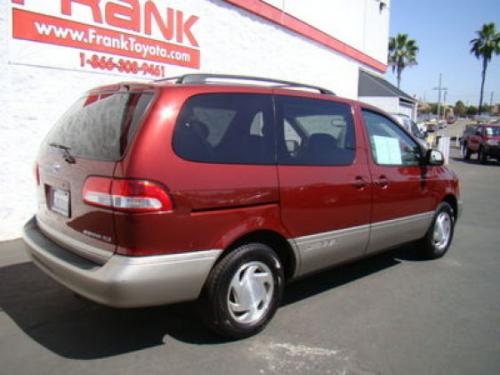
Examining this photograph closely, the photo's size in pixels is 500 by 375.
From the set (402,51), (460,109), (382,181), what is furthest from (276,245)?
(460,109)

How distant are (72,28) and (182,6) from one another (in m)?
2.30

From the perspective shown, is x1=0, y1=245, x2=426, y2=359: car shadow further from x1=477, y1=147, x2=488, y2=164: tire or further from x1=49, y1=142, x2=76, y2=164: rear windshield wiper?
x1=477, y1=147, x2=488, y2=164: tire

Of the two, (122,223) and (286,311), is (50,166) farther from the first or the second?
(286,311)

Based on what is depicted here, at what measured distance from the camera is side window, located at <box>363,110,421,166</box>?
441cm

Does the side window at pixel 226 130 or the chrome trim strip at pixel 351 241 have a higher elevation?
the side window at pixel 226 130

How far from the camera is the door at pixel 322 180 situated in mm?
3537

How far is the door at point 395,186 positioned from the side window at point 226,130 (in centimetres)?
133

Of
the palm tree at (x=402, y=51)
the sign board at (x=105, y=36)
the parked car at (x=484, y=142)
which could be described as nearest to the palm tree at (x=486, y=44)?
the palm tree at (x=402, y=51)

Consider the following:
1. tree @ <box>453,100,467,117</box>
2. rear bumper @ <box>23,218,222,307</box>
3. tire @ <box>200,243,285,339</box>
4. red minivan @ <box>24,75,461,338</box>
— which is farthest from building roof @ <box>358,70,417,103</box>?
tree @ <box>453,100,467,117</box>

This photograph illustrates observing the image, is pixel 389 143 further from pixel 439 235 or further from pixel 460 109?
pixel 460 109

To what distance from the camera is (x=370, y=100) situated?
23.6 m

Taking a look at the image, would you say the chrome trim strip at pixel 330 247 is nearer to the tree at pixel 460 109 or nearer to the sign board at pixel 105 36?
the sign board at pixel 105 36

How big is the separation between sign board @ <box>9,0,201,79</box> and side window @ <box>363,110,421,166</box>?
13.4 ft

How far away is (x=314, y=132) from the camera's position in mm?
3922
